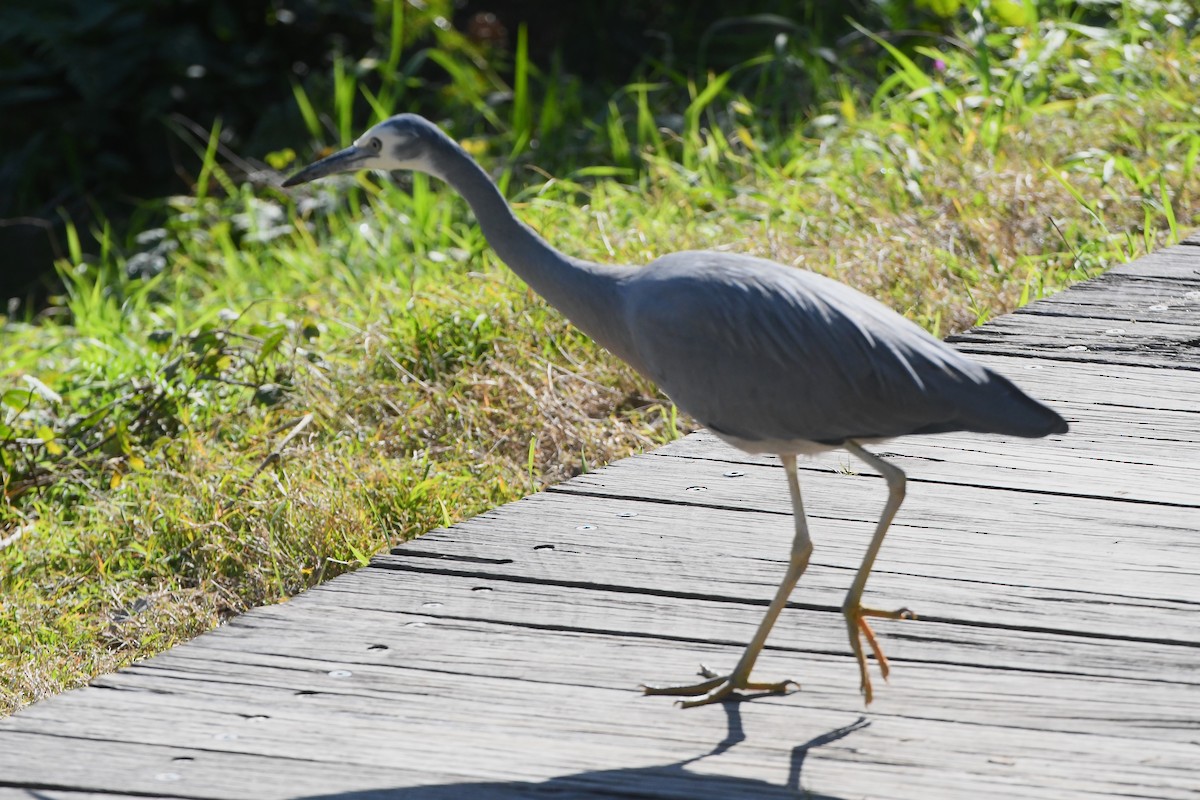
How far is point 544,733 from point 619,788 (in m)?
0.20

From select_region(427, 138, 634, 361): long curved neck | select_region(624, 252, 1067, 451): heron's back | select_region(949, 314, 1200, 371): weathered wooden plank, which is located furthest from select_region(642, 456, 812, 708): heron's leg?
select_region(949, 314, 1200, 371): weathered wooden plank

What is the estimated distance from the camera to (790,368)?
2553 mm

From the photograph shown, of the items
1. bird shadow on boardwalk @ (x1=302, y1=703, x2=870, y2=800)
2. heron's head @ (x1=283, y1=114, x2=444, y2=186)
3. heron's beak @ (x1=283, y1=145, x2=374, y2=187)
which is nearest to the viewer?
bird shadow on boardwalk @ (x1=302, y1=703, x2=870, y2=800)

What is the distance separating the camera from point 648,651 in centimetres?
260

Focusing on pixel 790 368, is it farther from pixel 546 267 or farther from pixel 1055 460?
pixel 1055 460

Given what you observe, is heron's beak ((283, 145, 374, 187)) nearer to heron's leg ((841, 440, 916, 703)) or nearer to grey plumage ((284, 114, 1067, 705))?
grey plumage ((284, 114, 1067, 705))

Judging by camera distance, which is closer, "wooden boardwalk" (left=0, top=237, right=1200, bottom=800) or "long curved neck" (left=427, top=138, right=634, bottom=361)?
"wooden boardwalk" (left=0, top=237, right=1200, bottom=800)

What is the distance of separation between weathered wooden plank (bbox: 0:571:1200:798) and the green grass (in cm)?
123

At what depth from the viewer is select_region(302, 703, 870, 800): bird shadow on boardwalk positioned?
2.14 m

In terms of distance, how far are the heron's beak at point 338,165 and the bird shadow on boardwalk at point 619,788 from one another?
148 centimetres

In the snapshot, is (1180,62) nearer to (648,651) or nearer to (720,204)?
(720,204)

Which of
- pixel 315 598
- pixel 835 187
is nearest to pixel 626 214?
pixel 835 187

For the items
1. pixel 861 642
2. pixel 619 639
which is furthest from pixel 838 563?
pixel 619 639

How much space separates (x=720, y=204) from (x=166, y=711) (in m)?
4.44
